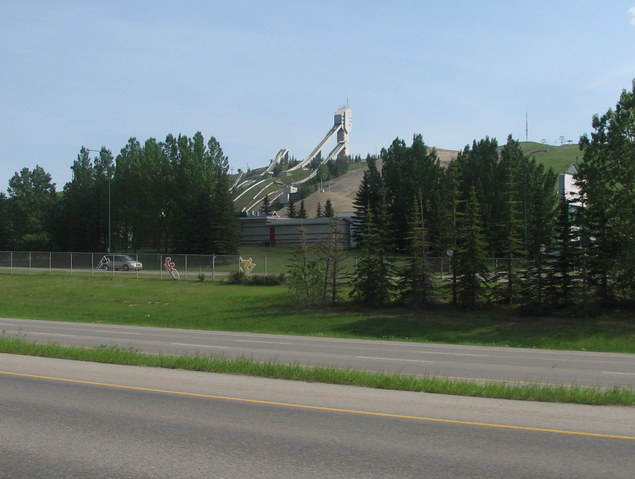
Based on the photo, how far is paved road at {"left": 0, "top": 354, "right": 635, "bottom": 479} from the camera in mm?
6117

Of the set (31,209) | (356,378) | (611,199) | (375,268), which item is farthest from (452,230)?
(31,209)

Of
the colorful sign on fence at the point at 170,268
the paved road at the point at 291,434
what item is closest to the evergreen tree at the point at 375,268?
the colorful sign on fence at the point at 170,268

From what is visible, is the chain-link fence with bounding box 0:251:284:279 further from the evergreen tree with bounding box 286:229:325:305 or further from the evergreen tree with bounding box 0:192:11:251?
the evergreen tree with bounding box 0:192:11:251

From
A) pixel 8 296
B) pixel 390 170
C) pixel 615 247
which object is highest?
pixel 390 170

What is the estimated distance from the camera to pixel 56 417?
8.33 metres

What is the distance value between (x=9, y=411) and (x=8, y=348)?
26.1ft

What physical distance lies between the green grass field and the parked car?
5768 millimetres

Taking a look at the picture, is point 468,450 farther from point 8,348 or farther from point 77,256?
point 77,256

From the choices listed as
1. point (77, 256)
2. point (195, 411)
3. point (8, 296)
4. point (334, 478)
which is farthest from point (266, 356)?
point (77, 256)

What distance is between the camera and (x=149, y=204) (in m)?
79.8

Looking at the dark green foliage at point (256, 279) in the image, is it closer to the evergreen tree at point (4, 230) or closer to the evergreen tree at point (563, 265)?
the evergreen tree at point (563, 265)

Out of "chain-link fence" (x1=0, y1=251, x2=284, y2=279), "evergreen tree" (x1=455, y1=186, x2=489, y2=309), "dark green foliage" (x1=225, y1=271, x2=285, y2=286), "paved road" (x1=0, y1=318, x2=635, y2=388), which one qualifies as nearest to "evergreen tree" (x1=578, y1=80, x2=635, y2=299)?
"evergreen tree" (x1=455, y1=186, x2=489, y2=309)

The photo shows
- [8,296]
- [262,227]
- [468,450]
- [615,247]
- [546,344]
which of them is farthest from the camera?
[262,227]

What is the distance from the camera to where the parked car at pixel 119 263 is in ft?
178
